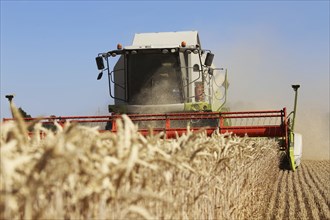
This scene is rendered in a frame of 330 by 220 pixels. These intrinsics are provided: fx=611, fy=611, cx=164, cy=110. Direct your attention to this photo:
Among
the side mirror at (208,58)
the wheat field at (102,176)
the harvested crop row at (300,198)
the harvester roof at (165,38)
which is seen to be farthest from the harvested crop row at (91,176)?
the harvester roof at (165,38)

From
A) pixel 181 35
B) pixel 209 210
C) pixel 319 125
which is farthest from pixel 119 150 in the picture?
pixel 319 125

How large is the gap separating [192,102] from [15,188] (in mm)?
11754

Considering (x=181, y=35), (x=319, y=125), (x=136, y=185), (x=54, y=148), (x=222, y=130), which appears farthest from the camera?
(x=319, y=125)

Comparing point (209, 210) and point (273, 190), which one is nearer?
point (209, 210)

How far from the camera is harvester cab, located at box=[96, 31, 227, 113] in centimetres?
1370

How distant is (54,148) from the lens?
2.11 m

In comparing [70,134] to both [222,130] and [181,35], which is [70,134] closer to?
[222,130]

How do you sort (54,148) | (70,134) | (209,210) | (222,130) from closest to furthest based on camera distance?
(54,148), (70,134), (209,210), (222,130)

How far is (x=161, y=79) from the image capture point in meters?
13.9

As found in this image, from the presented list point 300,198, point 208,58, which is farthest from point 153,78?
point 300,198

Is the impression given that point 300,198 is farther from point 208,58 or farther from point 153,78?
point 153,78

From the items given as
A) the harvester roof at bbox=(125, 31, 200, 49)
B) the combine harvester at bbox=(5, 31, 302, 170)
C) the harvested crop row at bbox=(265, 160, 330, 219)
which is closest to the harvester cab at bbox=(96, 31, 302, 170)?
the combine harvester at bbox=(5, 31, 302, 170)

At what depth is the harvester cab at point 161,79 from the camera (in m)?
13.7

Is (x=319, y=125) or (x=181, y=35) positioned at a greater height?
(x=181, y=35)
